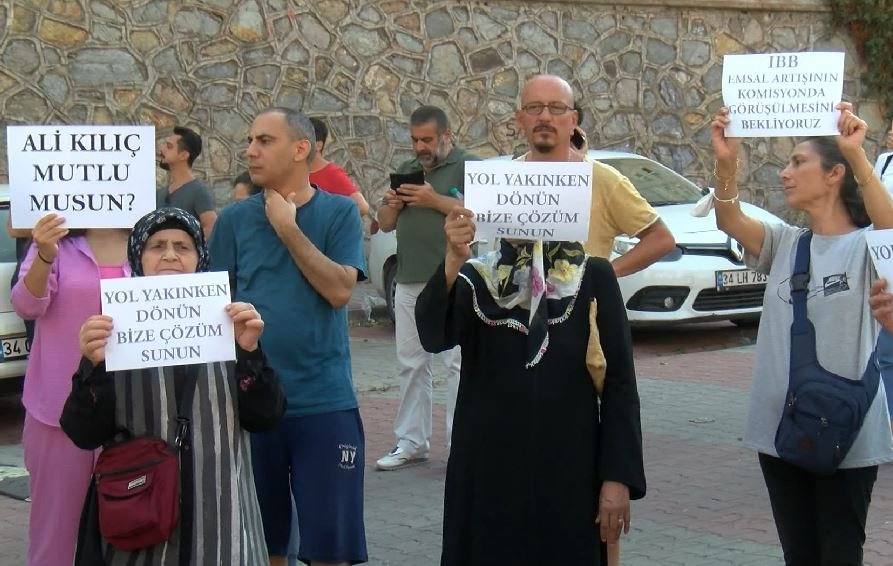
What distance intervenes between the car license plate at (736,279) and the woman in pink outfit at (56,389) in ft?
26.1

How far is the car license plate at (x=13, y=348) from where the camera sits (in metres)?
8.63

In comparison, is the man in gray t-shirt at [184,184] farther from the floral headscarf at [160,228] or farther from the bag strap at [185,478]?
the bag strap at [185,478]

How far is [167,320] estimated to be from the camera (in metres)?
3.76

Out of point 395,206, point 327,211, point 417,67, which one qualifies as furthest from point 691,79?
point 327,211

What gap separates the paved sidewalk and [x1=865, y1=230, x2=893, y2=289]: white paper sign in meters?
2.22

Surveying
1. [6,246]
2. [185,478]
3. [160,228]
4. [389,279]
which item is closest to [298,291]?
[160,228]

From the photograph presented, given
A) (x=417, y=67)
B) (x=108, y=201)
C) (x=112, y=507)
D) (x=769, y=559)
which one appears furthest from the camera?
(x=417, y=67)

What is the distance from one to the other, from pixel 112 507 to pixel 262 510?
1161 millimetres

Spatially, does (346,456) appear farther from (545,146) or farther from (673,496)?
(673,496)

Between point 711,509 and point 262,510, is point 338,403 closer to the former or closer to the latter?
point 262,510

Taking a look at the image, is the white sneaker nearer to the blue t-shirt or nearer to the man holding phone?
the man holding phone

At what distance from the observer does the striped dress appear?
3.82 m

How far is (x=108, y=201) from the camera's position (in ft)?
15.0

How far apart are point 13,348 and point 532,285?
18.4ft
